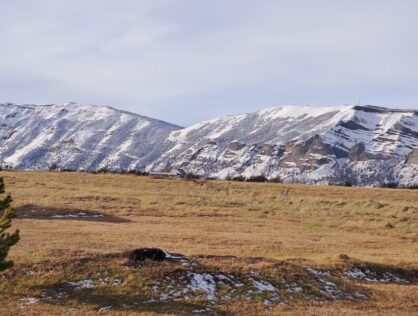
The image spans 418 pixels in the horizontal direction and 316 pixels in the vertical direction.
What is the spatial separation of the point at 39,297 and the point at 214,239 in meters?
14.2

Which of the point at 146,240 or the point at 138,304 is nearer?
the point at 138,304

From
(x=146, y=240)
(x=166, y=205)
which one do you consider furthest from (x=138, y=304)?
(x=166, y=205)

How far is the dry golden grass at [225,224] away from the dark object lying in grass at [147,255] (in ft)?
6.76

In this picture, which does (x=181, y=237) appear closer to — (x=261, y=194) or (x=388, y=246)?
(x=388, y=246)

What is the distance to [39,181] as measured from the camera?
58.9 metres

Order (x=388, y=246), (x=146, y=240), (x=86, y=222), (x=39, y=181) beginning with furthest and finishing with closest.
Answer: (x=39, y=181), (x=86, y=222), (x=388, y=246), (x=146, y=240)

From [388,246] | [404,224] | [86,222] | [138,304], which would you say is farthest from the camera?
[404,224]

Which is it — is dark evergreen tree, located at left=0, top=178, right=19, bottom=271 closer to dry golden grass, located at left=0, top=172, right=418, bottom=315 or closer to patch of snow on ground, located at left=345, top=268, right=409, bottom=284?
dry golden grass, located at left=0, top=172, right=418, bottom=315

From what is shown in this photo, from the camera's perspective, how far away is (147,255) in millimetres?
21484

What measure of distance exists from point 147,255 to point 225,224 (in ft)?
56.2

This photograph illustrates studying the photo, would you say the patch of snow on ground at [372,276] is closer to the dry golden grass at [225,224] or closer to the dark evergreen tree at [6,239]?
the dry golden grass at [225,224]

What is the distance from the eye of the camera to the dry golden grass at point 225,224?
2212 cm

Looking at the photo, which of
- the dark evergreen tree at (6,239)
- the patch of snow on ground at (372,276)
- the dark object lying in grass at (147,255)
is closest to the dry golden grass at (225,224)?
the patch of snow on ground at (372,276)

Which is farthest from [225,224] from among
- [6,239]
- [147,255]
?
[6,239]
